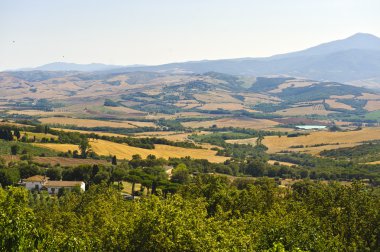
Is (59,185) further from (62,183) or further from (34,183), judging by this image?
(34,183)

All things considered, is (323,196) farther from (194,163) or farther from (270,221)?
(194,163)

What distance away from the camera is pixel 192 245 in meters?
37.2

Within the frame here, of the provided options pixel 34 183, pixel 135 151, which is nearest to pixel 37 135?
pixel 135 151

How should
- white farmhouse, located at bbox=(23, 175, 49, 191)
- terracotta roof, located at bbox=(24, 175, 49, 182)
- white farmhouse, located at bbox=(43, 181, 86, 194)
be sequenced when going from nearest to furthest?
white farmhouse, located at bbox=(43, 181, 86, 194) < white farmhouse, located at bbox=(23, 175, 49, 191) < terracotta roof, located at bbox=(24, 175, 49, 182)

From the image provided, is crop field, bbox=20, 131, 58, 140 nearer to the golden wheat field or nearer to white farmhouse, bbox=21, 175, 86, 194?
the golden wheat field

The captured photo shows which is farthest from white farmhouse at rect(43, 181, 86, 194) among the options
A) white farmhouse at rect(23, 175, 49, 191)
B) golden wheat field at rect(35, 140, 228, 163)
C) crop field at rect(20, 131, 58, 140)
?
crop field at rect(20, 131, 58, 140)

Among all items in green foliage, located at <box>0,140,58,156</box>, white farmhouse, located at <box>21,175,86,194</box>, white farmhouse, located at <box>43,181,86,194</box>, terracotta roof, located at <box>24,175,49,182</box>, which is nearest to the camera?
white farmhouse, located at <box>43,181,86,194</box>

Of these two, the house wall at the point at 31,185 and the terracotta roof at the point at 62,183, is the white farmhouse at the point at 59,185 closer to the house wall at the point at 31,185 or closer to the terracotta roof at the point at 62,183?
the terracotta roof at the point at 62,183

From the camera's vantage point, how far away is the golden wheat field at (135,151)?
16138 centimetres

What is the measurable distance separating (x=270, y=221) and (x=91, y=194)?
103 feet

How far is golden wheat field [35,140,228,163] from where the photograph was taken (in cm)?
16138

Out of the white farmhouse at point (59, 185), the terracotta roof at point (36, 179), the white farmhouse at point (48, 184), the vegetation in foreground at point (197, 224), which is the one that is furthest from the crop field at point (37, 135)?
the vegetation in foreground at point (197, 224)

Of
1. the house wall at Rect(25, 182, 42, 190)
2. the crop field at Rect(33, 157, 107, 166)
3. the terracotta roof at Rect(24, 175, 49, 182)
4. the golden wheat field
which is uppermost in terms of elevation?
the terracotta roof at Rect(24, 175, 49, 182)

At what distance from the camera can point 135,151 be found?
6663 inches
